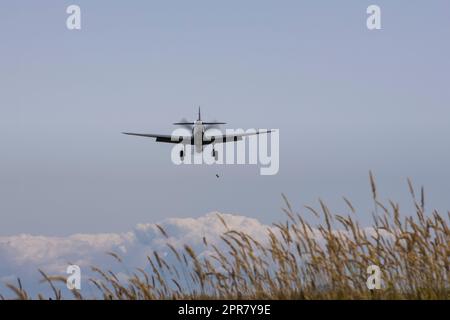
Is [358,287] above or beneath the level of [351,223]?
beneath

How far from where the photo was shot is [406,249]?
446 inches
